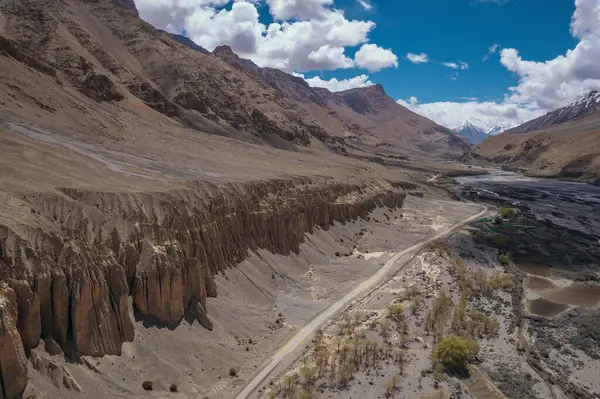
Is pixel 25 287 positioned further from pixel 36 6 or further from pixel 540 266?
pixel 36 6

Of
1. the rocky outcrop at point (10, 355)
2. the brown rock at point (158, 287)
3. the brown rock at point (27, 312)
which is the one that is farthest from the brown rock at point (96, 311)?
the rocky outcrop at point (10, 355)

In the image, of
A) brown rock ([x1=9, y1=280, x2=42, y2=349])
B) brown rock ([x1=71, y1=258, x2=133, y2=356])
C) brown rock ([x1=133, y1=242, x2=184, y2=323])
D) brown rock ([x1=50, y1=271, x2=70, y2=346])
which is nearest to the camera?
brown rock ([x1=9, y1=280, x2=42, y2=349])

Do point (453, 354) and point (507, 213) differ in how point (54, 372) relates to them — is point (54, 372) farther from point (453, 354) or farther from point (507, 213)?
point (507, 213)

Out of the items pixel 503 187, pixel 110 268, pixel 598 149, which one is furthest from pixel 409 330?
pixel 598 149

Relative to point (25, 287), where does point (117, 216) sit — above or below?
above

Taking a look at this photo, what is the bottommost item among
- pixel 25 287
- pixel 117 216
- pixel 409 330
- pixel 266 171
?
pixel 409 330

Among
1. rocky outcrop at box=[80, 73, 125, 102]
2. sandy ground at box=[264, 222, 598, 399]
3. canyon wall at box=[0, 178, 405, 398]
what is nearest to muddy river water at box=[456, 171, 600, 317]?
sandy ground at box=[264, 222, 598, 399]

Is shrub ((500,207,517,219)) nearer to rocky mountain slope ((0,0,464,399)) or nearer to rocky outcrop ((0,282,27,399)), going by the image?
rocky mountain slope ((0,0,464,399))

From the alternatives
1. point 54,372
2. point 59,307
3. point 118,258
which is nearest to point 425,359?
point 118,258
